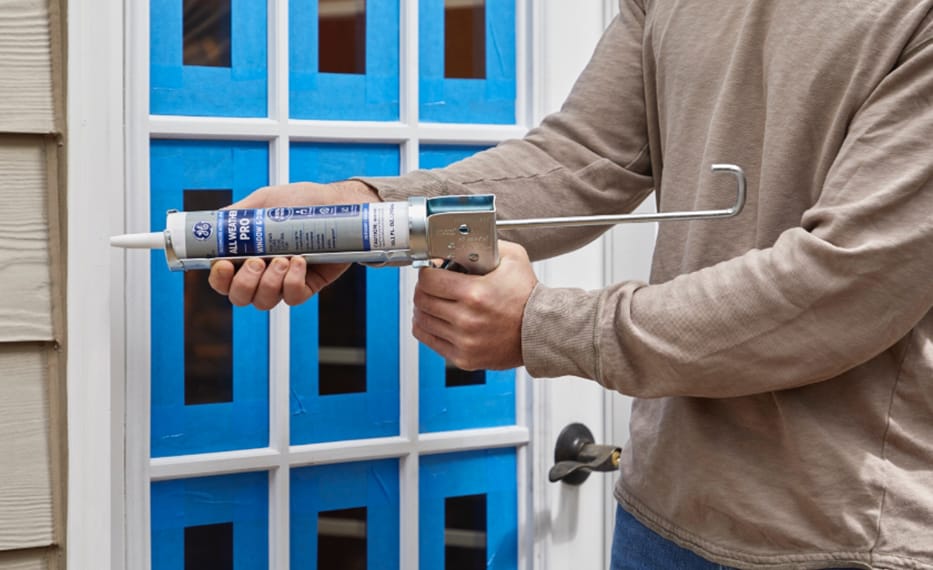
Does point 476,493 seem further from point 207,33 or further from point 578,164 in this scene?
point 207,33

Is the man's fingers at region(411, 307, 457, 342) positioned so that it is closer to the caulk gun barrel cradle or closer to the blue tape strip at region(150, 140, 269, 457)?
the caulk gun barrel cradle

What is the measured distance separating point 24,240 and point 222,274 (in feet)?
0.88

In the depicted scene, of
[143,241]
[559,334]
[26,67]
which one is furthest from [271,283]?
[26,67]

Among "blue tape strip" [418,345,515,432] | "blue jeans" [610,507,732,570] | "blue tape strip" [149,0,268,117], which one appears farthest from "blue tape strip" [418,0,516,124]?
"blue jeans" [610,507,732,570]

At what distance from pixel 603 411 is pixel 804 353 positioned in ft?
2.05

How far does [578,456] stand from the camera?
4.42ft

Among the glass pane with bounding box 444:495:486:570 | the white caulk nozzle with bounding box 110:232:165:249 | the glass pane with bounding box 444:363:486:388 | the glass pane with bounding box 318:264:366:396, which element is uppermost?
the white caulk nozzle with bounding box 110:232:165:249

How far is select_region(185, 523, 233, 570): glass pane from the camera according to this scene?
1.16m

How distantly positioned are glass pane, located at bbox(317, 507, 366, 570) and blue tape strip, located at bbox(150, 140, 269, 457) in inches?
5.5

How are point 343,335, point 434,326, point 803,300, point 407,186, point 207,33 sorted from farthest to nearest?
point 343,335, point 207,33, point 407,186, point 434,326, point 803,300

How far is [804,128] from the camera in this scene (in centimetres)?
84

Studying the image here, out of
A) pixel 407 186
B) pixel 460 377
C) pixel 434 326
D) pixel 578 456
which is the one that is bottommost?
pixel 578 456

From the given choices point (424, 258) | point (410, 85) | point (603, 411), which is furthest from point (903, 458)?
point (410, 85)

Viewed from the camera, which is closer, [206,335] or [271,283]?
[271,283]
